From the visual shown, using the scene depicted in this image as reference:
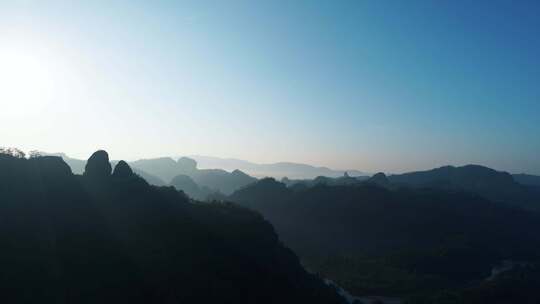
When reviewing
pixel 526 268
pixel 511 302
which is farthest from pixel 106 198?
pixel 526 268

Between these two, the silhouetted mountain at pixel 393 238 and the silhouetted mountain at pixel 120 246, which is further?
the silhouetted mountain at pixel 393 238

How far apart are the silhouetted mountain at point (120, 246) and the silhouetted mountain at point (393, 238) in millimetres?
49385

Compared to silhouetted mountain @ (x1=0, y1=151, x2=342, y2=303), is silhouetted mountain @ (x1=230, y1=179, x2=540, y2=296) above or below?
below

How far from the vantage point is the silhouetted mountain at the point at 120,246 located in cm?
4438

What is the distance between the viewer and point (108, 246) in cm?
5175

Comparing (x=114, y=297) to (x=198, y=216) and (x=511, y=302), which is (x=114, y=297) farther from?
(x=511, y=302)

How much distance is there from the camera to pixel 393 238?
169 m

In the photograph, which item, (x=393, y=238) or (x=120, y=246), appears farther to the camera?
(x=393, y=238)

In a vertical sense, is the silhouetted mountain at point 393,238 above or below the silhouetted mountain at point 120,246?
below

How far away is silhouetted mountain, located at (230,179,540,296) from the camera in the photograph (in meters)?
122

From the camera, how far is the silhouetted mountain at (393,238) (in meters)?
122

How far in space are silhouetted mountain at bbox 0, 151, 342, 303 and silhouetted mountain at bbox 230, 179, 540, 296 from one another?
49385 mm

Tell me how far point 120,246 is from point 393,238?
433 ft

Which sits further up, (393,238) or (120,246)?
(120,246)
